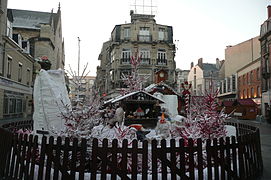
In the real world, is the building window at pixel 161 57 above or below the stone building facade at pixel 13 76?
above

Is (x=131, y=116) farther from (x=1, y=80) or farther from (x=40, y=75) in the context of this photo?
(x=1, y=80)

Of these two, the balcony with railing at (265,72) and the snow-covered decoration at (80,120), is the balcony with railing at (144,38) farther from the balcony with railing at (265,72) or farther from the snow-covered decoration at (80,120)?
the snow-covered decoration at (80,120)

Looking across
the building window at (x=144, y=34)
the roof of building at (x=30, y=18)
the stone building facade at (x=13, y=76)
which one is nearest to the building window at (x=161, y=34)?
the building window at (x=144, y=34)

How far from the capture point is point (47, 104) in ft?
19.3

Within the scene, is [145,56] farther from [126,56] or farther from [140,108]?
[140,108]

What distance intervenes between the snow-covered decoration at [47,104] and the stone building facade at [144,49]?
104 ft

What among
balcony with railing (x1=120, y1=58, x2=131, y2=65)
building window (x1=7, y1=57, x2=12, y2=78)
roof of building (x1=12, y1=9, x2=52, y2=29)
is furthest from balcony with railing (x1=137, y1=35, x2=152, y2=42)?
building window (x1=7, y1=57, x2=12, y2=78)

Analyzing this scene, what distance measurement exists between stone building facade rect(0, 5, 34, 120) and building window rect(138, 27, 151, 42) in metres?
18.7

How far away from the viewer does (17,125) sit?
7.22 meters

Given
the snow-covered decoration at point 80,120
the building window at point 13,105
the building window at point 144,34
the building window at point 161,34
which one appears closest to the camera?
the snow-covered decoration at point 80,120

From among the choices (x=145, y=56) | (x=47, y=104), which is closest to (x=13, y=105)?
(x=47, y=104)

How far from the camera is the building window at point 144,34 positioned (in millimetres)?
39281

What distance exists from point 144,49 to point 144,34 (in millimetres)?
2784

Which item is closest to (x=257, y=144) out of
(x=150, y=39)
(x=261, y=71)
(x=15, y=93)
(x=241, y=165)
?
(x=241, y=165)
